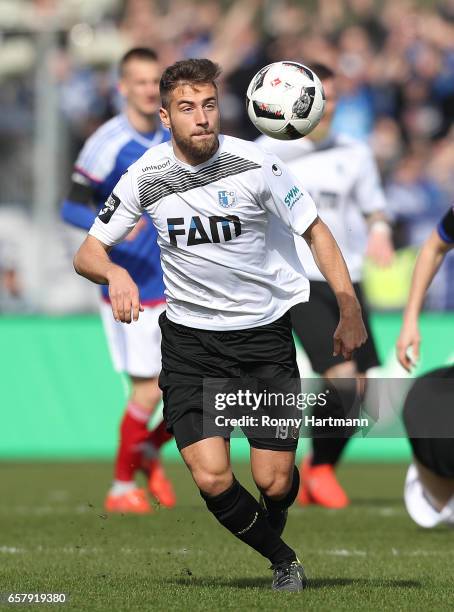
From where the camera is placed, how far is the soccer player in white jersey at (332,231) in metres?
9.08

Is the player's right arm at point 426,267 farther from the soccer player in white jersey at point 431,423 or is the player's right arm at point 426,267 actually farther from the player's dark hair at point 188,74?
the player's dark hair at point 188,74

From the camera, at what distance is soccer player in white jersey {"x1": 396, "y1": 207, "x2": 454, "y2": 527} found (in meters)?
6.88

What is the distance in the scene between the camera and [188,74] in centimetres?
555

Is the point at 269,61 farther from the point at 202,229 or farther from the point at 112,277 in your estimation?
the point at 112,277

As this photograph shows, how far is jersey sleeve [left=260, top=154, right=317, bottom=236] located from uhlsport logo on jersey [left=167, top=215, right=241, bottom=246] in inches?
6.6

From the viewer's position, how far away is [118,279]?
208 inches

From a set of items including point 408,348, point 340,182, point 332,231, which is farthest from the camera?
point 340,182

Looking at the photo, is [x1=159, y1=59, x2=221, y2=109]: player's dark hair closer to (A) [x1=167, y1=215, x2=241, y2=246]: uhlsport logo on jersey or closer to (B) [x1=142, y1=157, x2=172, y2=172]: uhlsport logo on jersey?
(B) [x1=142, y1=157, x2=172, y2=172]: uhlsport logo on jersey

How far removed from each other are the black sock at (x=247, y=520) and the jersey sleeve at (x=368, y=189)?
4.33 meters

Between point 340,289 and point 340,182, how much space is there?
408 cm

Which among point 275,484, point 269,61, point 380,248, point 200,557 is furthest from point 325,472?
point 269,61

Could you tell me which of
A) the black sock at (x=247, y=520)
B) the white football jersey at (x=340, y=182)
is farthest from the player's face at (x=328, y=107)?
the black sock at (x=247, y=520)

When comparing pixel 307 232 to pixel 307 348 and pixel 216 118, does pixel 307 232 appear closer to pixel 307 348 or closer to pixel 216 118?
Answer: pixel 216 118

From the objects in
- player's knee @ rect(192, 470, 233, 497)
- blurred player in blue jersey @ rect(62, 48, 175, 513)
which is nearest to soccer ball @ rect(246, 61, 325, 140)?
player's knee @ rect(192, 470, 233, 497)
